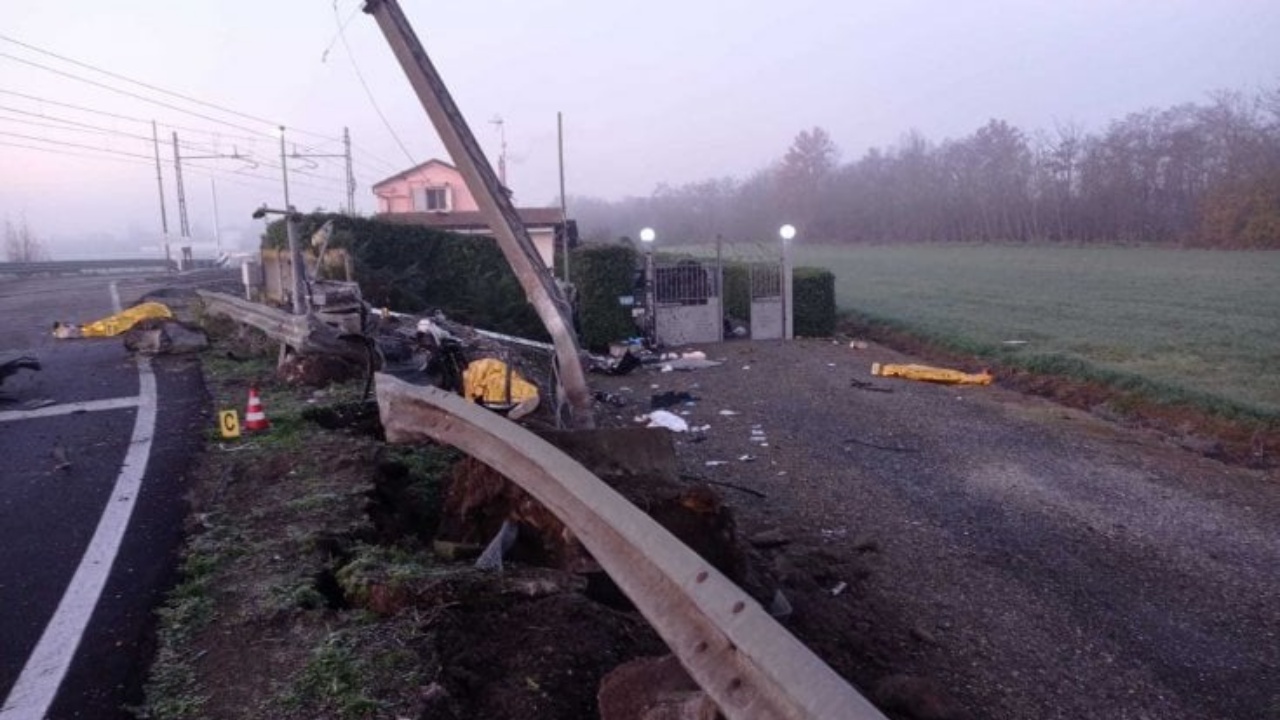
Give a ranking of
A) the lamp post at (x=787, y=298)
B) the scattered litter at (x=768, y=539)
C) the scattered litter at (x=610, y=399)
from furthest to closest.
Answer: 1. the lamp post at (x=787, y=298)
2. the scattered litter at (x=610, y=399)
3. the scattered litter at (x=768, y=539)

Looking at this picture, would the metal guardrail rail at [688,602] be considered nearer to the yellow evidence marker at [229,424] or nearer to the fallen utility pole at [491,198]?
the fallen utility pole at [491,198]

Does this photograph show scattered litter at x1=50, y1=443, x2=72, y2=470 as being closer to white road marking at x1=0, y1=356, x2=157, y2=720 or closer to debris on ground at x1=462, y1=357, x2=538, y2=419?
white road marking at x1=0, y1=356, x2=157, y2=720

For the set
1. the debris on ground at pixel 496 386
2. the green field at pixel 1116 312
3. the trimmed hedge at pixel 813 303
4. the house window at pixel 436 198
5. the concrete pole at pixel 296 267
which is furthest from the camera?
the house window at pixel 436 198

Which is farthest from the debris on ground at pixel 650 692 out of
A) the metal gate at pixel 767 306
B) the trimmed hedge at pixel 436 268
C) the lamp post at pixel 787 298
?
the lamp post at pixel 787 298

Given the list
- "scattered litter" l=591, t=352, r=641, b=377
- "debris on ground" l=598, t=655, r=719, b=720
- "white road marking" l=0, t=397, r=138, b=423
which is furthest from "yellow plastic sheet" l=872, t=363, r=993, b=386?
"debris on ground" l=598, t=655, r=719, b=720

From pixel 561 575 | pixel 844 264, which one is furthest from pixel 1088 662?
pixel 844 264

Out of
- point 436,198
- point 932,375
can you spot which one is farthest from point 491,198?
point 436,198

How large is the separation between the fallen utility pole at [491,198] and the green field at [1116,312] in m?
8.99

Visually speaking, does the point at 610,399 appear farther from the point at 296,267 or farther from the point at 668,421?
the point at 296,267

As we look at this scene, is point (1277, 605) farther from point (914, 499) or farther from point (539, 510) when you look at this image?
point (539, 510)

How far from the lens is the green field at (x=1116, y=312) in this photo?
14.5m

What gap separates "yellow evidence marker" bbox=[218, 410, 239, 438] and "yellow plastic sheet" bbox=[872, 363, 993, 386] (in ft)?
36.8

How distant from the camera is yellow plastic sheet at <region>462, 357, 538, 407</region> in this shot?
309 inches

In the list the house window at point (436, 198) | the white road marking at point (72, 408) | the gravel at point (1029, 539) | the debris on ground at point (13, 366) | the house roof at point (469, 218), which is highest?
the house window at point (436, 198)
